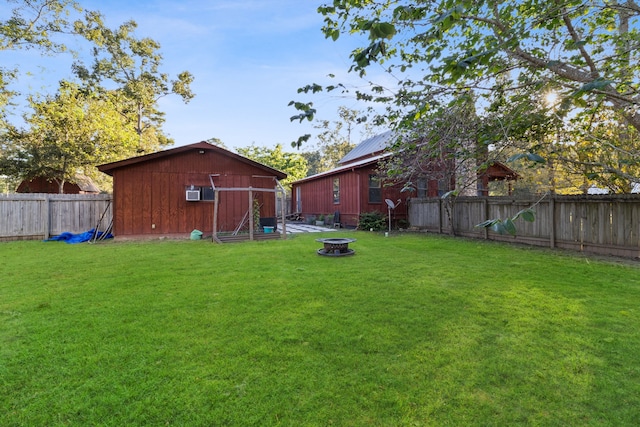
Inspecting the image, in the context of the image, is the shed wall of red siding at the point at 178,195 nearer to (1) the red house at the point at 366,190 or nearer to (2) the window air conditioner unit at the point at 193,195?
(2) the window air conditioner unit at the point at 193,195

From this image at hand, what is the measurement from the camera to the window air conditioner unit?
1023 cm

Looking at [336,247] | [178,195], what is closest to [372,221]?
[336,247]

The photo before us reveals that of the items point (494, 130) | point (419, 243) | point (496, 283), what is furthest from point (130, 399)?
point (419, 243)

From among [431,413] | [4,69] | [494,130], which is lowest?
[431,413]

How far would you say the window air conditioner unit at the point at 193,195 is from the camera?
1023 centimetres

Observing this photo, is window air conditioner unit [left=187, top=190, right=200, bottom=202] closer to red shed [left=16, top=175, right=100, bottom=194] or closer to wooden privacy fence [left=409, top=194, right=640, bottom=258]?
wooden privacy fence [left=409, top=194, right=640, bottom=258]

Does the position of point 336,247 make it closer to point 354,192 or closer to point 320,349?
point 320,349

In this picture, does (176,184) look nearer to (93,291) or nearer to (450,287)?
(93,291)

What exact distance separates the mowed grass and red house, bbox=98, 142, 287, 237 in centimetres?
484

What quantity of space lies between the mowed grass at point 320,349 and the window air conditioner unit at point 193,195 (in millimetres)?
5368

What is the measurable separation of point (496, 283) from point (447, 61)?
389cm

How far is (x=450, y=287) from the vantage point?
427 cm

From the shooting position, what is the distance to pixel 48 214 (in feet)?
32.5

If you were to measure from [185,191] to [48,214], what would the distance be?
4.34 m
